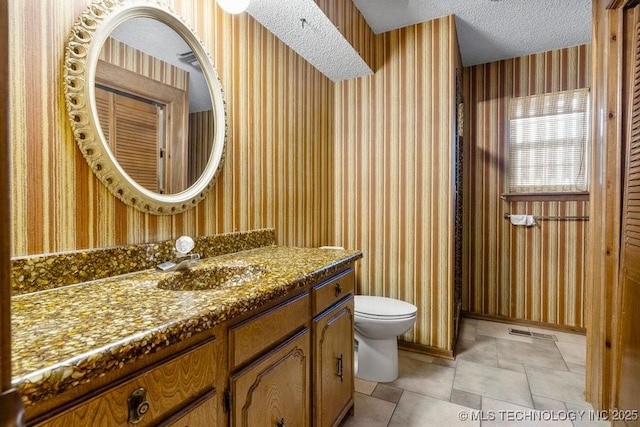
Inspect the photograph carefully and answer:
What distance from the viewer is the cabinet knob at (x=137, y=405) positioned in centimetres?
62

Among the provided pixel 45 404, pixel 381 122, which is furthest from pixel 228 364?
pixel 381 122

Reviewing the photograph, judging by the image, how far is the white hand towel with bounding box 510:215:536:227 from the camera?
297 cm

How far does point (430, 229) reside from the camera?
96.6 inches

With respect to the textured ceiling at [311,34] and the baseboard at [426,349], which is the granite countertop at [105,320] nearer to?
the textured ceiling at [311,34]

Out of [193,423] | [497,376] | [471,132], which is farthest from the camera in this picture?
[471,132]

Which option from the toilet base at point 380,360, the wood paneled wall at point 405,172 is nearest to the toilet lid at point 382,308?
the toilet base at point 380,360

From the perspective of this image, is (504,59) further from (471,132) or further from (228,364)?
(228,364)

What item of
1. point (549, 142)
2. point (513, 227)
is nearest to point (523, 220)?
point (513, 227)

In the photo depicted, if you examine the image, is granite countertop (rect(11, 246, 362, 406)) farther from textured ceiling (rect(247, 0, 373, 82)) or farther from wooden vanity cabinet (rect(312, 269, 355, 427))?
textured ceiling (rect(247, 0, 373, 82))

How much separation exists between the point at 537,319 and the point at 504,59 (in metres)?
2.51

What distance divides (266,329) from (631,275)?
5.42 ft

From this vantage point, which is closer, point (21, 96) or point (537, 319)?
point (21, 96)

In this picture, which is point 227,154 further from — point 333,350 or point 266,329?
point 333,350

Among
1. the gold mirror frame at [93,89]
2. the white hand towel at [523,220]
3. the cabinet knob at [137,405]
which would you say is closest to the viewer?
the cabinet knob at [137,405]
